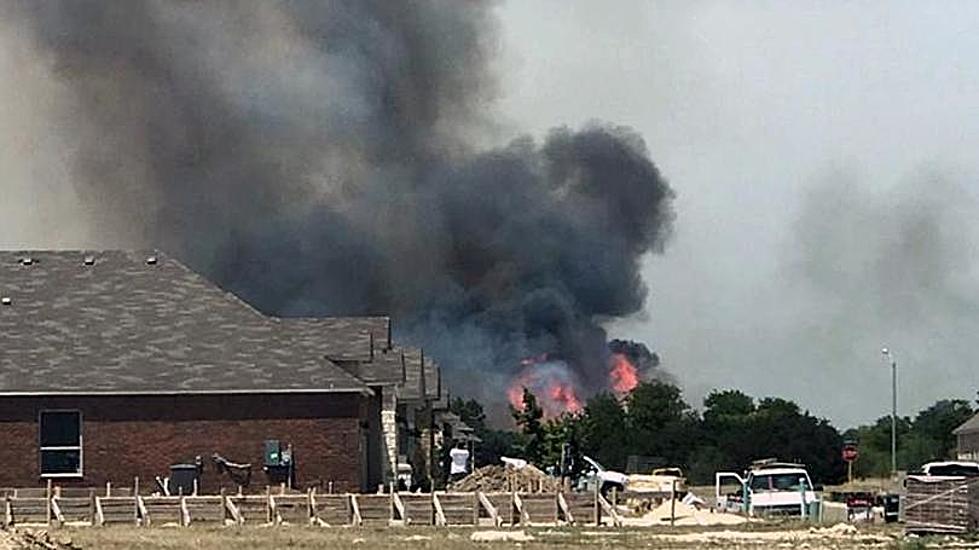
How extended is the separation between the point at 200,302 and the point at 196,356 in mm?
2480

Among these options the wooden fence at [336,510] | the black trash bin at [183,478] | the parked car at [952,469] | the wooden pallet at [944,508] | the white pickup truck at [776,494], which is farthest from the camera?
the parked car at [952,469]

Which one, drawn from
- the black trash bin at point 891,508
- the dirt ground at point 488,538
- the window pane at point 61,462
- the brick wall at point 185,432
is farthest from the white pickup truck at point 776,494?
the window pane at point 61,462

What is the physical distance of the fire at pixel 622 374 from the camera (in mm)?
121750

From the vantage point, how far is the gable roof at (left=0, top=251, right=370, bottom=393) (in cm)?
5959

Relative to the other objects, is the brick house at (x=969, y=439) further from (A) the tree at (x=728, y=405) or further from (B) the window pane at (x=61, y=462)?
(B) the window pane at (x=61, y=462)

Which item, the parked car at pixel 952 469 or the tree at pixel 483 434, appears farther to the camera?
the tree at pixel 483 434

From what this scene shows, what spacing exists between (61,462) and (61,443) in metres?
0.52

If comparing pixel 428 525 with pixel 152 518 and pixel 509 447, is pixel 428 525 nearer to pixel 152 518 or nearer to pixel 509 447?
pixel 152 518

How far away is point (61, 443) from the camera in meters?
59.9

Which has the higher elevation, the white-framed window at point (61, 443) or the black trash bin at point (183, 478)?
the white-framed window at point (61, 443)

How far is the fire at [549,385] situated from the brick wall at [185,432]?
52.9 metres

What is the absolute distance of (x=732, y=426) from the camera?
4313 inches

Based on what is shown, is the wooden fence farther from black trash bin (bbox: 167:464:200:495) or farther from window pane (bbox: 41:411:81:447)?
window pane (bbox: 41:411:81:447)

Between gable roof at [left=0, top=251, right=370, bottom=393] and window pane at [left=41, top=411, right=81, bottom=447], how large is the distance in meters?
0.87
